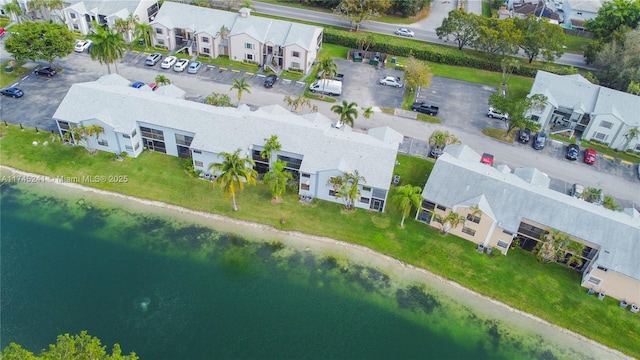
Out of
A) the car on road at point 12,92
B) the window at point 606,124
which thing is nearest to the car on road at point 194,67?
the car on road at point 12,92

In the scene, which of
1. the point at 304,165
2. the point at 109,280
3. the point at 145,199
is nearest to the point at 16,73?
the point at 145,199

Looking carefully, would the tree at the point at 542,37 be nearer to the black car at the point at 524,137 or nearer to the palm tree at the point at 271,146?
the black car at the point at 524,137

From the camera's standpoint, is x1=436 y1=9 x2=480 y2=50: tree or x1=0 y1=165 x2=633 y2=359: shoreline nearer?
x1=0 y1=165 x2=633 y2=359: shoreline

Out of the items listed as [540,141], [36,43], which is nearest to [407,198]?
[540,141]

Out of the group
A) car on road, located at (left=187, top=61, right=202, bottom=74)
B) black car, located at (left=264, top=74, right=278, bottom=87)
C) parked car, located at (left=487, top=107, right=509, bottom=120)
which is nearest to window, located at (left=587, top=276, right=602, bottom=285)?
parked car, located at (left=487, top=107, right=509, bottom=120)

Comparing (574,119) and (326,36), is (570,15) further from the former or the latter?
(326,36)

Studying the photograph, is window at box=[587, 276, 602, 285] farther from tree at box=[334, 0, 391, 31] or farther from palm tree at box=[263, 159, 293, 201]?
tree at box=[334, 0, 391, 31]
